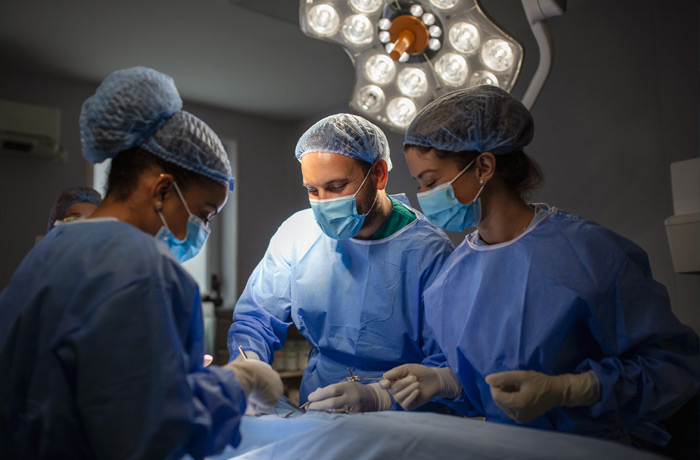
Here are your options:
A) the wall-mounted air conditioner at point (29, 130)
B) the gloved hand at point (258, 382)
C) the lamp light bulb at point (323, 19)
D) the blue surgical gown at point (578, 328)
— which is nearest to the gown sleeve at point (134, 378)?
the gloved hand at point (258, 382)

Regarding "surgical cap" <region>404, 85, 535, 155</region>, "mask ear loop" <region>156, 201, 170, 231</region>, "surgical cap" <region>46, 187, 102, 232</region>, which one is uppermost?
"surgical cap" <region>404, 85, 535, 155</region>

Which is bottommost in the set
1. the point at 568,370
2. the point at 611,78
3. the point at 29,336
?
the point at 568,370

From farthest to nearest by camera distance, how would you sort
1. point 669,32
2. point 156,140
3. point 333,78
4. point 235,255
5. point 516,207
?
point 235,255 < point 333,78 < point 669,32 < point 516,207 < point 156,140

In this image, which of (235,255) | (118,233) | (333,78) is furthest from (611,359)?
(235,255)

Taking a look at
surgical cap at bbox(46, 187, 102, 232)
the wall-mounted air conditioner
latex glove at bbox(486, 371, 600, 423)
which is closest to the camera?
latex glove at bbox(486, 371, 600, 423)

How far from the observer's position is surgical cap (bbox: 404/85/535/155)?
1509 mm

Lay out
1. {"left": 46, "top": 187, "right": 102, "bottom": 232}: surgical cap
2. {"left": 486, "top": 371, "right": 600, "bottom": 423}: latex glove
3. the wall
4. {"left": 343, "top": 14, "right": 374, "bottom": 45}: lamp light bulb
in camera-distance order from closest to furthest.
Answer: {"left": 486, "top": 371, "right": 600, "bottom": 423}: latex glove
{"left": 343, "top": 14, "right": 374, "bottom": 45}: lamp light bulb
{"left": 46, "top": 187, "right": 102, "bottom": 232}: surgical cap
the wall

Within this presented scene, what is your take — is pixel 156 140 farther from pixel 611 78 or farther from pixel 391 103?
pixel 611 78

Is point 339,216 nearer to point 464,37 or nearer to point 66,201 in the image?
point 464,37

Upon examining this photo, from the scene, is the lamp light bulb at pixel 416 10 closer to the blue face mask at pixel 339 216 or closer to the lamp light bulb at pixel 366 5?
the lamp light bulb at pixel 366 5

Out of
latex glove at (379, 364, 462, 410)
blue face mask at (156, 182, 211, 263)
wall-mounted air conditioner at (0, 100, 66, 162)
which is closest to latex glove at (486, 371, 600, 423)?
latex glove at (379, 364, 462, 410)

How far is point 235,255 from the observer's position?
4.62m

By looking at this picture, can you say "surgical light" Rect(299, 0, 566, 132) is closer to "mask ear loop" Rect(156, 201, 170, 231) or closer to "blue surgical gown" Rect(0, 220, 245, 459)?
"mask ear loop" Rect(156, 201, 170, 231)

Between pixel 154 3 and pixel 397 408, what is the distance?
8.15ft
